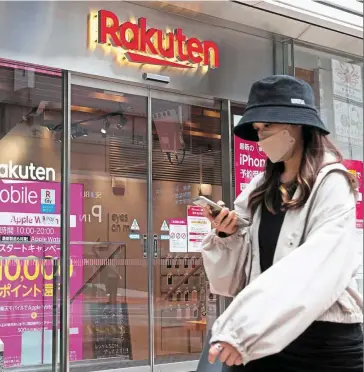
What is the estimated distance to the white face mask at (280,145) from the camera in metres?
1.99

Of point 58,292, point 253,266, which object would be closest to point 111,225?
point 58,292

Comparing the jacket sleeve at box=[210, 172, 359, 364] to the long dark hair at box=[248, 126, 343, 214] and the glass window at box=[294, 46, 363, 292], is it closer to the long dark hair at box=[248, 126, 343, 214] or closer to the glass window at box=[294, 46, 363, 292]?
the long dark hair at box=[248, 126, 343, 214]

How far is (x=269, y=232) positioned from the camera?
1930mm

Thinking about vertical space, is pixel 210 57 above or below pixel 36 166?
above

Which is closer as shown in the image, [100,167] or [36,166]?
[36,166]

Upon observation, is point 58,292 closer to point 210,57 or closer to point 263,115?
point 210,57

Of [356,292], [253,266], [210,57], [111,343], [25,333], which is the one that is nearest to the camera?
[356,292]

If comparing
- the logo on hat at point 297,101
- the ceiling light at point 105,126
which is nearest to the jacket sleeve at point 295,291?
the logo on hat at point 297,101

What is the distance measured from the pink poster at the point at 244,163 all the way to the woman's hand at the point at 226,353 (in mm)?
4986

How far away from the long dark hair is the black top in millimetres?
18

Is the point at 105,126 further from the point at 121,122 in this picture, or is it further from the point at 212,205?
the point at 212,205

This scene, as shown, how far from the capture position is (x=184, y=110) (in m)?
6.43

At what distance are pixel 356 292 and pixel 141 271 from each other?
4318 millimetres

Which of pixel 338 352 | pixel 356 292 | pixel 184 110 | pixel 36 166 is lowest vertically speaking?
pixel 338 352
